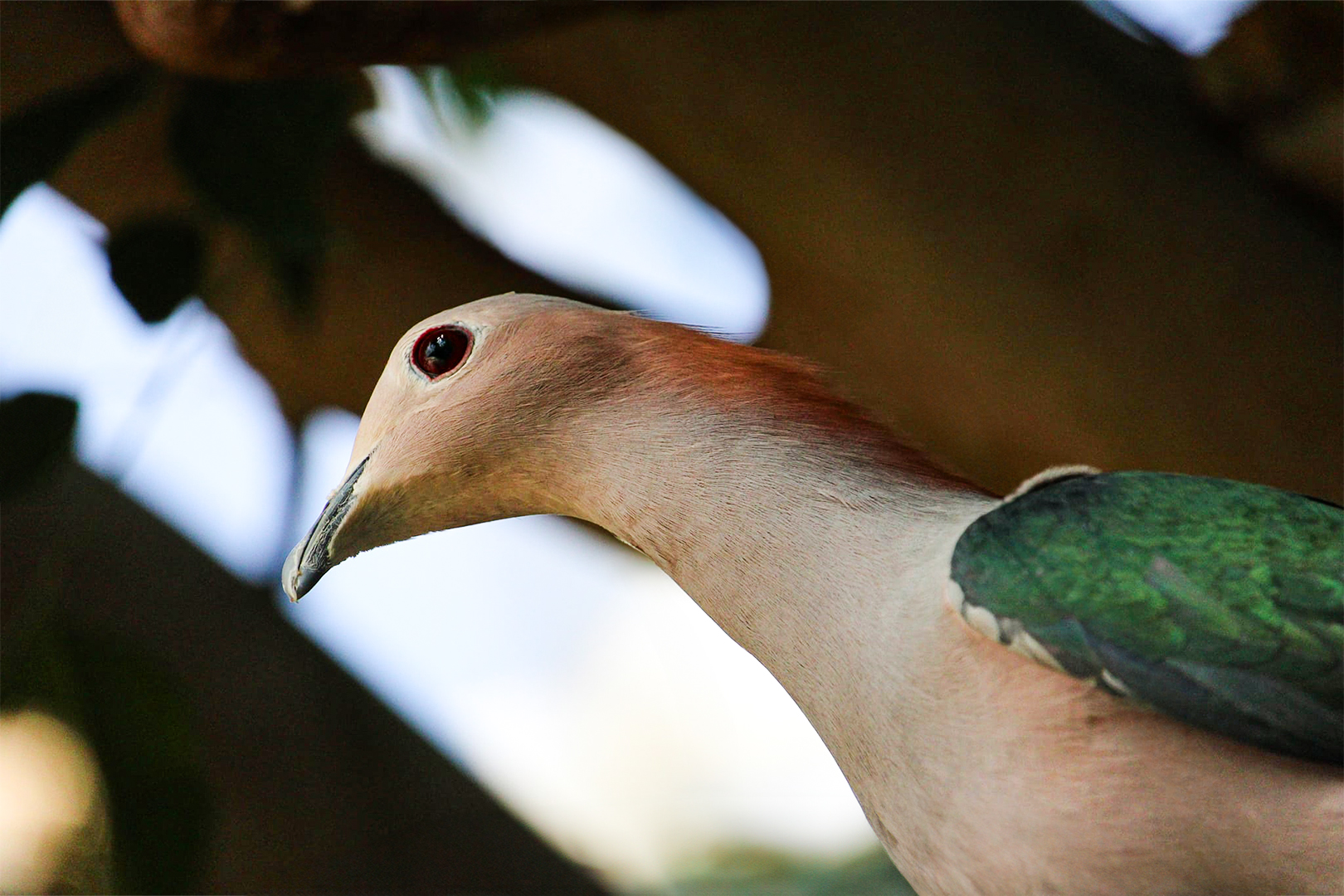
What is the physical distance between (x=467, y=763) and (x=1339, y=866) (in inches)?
59.2

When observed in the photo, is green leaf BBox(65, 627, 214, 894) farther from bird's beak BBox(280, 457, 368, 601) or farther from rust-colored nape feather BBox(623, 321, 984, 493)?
rust-colored nape feather BBox(623, 321, 984, 493)

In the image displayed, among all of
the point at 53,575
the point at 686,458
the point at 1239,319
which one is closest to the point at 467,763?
the point at 53,575

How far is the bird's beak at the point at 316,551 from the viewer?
0.62 metres

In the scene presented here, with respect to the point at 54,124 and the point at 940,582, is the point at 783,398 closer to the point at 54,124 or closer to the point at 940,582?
the point at 940,582

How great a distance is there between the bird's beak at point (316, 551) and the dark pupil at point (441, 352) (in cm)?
7

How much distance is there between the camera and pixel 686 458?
0.61 m

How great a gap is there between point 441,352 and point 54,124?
0.55m

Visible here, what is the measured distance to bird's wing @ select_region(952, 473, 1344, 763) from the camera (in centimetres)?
51

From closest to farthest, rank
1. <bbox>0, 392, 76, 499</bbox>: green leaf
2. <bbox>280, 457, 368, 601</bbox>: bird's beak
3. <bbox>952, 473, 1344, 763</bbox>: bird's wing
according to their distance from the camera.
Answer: <bbox>952, 473, 1344, 763</bbox>: bird's wing → <bbox>280, 457, 368, 601</bbox>: bird's beak → <bbox>0, 392, 76, 499</bbox>: green leaf

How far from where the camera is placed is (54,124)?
998mm

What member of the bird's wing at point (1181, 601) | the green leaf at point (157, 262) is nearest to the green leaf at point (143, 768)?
the green leaf at point (157, 262)

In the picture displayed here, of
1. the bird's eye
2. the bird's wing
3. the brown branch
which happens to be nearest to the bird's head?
the bird's eye

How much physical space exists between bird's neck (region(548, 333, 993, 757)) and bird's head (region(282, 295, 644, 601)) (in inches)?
0.9

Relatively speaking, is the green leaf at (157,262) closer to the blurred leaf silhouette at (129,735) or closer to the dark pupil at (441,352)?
the blurred leaf silhouette at (129,735)
